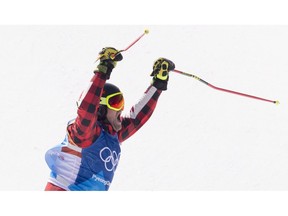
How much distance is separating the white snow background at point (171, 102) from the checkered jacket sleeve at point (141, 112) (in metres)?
0.40

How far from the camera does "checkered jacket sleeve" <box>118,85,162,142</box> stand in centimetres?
390

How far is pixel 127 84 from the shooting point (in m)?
4.48

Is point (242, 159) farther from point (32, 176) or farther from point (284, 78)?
point (32, 176)

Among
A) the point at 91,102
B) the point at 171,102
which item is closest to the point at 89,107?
the point at 91,102

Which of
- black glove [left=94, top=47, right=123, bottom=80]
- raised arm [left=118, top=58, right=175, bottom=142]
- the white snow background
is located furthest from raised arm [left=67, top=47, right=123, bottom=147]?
the white snow background

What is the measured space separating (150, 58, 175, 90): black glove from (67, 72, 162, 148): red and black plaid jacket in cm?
A: 16

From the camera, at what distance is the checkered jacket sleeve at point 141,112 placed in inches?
154

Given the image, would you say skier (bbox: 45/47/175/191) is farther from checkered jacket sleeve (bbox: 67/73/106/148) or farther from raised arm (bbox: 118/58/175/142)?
raised arm (bbox: 118/58/175/142)

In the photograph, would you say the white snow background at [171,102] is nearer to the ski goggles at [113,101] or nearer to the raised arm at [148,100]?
the raised arm at [148,100]

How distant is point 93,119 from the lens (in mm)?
3271

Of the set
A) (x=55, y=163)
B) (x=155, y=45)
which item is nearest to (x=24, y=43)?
(x=155, y=45)

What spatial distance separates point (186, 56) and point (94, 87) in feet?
5.70

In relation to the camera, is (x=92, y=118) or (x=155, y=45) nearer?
(x=92, y=118)

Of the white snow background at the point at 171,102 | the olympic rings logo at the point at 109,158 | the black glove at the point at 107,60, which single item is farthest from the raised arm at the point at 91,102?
the white snow background at the point at 171,102
